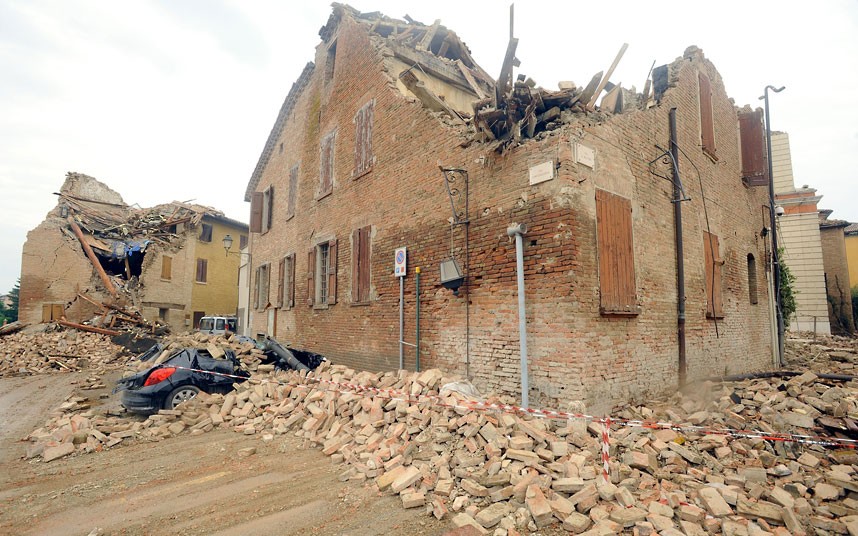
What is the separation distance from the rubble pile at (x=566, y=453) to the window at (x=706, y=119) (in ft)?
17.3

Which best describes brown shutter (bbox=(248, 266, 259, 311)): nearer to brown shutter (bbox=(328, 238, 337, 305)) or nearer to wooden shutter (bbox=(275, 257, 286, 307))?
wooden shutter (bbox=(275, 257, 286, 307))

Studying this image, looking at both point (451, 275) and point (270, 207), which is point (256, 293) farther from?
point (451, 275)

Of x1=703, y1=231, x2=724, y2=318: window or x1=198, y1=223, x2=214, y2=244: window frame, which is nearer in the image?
x1=703, y1=231, x2=724, y2=318: window

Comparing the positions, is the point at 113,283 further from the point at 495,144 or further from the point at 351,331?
the point at 495,144

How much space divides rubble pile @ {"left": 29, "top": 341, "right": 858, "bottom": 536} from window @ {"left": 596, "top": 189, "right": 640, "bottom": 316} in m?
1.62

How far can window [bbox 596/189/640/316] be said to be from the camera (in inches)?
265

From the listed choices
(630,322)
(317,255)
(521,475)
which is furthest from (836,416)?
(317,255)

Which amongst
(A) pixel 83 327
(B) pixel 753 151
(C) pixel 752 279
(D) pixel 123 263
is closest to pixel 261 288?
(A) pixel 83 327

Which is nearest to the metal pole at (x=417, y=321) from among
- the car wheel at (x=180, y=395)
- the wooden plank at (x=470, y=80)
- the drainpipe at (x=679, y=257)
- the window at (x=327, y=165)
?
the car wheel at (x=180, y=395)

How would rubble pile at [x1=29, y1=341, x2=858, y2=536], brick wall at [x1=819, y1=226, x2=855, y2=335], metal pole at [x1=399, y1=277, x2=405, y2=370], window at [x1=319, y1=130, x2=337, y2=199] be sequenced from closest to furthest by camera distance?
rubble pile at [x1=29, y1=341, x2=858, y2=536]
metal pole at [x1=399, y1=277, x2=405, y2=370]
window at [x1=319, y1=130, x2=337, y2=199]
brick wall at [x1=819, y1=226, x2=855, y2=335]

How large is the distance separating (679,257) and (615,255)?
2373 millimetres

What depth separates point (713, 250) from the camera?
9820 millimetres

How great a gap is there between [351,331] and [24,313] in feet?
62.9

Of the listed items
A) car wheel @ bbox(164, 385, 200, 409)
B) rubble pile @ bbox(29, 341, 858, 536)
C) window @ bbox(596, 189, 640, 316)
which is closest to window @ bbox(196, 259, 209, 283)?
rubble pile @ bbox(29, 341, 858, 536)
